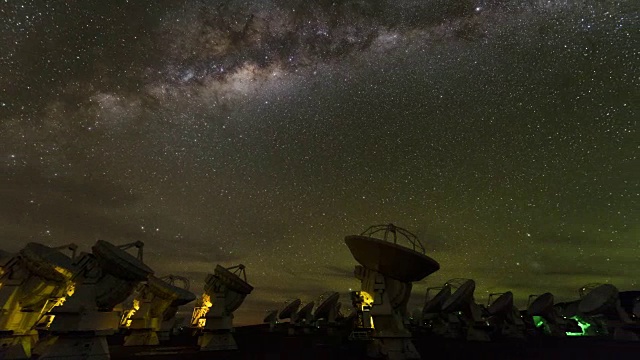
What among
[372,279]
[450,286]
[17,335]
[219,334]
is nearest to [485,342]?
[450,286]

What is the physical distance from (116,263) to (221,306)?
35.5 feet

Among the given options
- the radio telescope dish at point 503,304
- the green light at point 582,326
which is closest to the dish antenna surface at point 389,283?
the radio telescope dish at point 503,304

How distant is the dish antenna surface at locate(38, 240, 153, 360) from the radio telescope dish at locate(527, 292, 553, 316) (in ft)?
159

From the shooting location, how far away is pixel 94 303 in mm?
18469

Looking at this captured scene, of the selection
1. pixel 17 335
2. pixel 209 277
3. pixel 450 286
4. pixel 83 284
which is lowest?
pixel 17 335

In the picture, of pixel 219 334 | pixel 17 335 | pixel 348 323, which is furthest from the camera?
pixel 348 323

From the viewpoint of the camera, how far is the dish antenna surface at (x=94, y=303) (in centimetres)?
1753

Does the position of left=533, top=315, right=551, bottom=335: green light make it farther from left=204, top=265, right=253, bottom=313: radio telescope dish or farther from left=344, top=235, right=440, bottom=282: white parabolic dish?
left=204, top=265, right=253, bottom=313: radio telescope dish

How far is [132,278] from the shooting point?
19188 millimetres

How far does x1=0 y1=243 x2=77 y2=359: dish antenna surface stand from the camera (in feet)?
75.1

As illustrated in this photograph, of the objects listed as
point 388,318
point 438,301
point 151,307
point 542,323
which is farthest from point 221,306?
point 542,323

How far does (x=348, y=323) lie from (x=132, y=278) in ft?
150

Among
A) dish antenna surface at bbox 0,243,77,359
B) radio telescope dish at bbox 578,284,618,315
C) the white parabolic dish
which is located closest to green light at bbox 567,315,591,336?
radio telescope dish at bbox 578,284,618,315

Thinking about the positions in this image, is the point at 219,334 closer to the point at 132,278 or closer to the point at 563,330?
the point at 132,278
